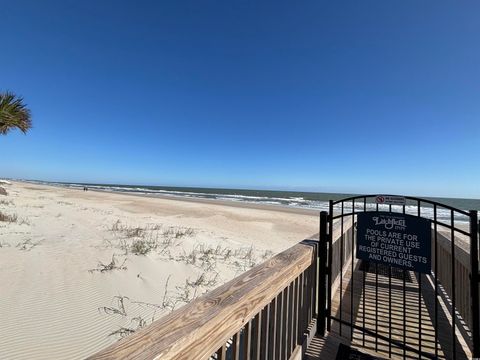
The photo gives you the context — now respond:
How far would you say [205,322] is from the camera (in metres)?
1.27

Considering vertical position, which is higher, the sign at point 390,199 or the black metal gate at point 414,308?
the sign at point 390,199

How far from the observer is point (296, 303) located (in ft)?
9.08

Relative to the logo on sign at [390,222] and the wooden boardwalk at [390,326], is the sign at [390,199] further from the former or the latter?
the wooden boardwalk at [390,326]

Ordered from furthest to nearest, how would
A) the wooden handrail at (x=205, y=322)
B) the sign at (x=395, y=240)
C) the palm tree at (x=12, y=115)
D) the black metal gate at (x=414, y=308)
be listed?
the palm tree at (x=12, y=115)
the sign at (x=395, y=240)
the black metal gate at (x=414, y=308)
the wooden handrail at (x=205, y=322)

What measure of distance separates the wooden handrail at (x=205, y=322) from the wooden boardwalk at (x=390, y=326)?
1.59 m

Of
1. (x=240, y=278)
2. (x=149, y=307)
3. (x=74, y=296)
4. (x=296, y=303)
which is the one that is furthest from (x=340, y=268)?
(x=74, y=296)

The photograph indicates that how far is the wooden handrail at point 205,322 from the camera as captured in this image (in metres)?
1.01

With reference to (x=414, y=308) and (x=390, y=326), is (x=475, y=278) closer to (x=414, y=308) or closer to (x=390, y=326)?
(x=390, y=326)

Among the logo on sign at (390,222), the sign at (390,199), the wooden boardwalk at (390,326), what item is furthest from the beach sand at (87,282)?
the sign at (390,199)

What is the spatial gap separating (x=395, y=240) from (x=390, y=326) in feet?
3.70

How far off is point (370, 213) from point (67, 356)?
371 centimetres

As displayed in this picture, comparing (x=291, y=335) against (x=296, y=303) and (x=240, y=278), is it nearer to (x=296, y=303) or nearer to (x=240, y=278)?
(x=296, y=303)

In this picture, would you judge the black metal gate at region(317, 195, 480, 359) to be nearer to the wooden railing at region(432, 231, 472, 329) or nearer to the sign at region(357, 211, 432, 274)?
the wooden railing at region(432, 231, 472, 329)

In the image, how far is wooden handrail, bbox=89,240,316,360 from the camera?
3.31 feet
